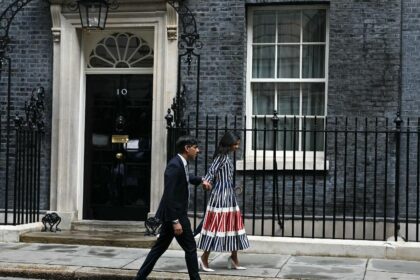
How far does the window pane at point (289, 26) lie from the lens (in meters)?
11.1

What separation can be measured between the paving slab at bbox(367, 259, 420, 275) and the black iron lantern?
17.2ft

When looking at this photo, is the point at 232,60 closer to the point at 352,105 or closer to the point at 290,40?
the point at 290,40

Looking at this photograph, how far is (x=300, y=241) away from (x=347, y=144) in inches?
69.1

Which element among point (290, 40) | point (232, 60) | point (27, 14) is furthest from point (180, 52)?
point (27, 14)

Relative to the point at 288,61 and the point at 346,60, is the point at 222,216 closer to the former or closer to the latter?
the point at 346,60

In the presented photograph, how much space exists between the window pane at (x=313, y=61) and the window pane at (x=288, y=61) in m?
0.13

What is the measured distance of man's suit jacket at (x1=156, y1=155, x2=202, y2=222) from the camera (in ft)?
23.7

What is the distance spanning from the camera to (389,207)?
10.3 metres

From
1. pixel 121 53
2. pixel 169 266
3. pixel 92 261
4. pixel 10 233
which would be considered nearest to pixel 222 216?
pixel 169 266

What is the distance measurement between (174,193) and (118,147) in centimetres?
453

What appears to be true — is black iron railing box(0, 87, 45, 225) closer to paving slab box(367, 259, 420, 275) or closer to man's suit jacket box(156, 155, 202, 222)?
man's suit jacket box(156, 155, 202, 222)

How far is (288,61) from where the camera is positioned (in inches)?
439

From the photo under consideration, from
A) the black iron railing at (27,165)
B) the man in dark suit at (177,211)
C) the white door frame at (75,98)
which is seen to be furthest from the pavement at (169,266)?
the white door frame at (75,98)

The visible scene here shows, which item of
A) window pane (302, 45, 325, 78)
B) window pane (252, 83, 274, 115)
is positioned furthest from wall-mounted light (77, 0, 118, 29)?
window pane (302, 45, 325, 78)
